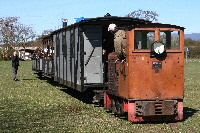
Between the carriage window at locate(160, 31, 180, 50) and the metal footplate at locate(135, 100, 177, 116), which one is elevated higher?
the carriage window at locate(160, 31, 180, 50)

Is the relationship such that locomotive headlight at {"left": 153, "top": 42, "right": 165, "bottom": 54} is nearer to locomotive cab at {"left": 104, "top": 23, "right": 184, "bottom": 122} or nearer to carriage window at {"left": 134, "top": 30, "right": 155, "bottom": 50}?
locomotive cab at {"left": 104, "top": 23, "right": 184, "bottom": 122}

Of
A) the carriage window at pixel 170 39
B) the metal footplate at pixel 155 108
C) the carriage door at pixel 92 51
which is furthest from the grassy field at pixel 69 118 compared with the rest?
the carriage window at pixel 170 39

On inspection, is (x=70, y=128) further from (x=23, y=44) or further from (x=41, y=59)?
(x=23, y=44)

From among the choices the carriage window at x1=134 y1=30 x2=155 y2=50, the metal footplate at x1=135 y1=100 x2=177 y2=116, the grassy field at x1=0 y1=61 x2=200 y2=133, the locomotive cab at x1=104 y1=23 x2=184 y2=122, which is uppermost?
the carriage window at x1=134 y1=30 x2=155 y2=50

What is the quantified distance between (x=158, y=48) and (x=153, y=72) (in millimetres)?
678

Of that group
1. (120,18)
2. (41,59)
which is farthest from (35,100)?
(41,59)

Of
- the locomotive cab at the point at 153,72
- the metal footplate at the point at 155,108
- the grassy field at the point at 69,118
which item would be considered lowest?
the grassy field at the point at 69,118

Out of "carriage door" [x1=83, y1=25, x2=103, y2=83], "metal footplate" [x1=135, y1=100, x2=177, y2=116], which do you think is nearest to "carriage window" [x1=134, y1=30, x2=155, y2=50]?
"metal footplate" [x1=135, y1=100, x2=177, y2=116]

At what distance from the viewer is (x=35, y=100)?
1659cm

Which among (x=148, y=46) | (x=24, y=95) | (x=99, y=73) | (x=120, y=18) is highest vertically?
(x=120, y=18)

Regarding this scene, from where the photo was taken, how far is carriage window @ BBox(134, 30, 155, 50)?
1096 cm

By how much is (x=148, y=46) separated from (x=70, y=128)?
3.09 m

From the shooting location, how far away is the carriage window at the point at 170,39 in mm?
11234

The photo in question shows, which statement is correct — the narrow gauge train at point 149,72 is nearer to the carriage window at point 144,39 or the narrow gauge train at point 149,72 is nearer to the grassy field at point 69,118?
the carriage window at point 144,39
